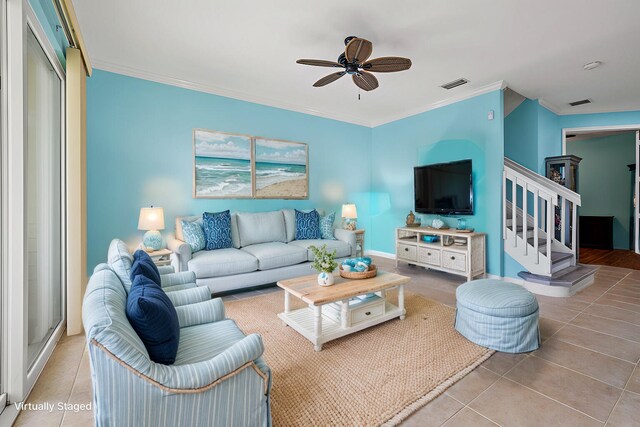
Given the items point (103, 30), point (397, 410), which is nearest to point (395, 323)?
point (397, 410)

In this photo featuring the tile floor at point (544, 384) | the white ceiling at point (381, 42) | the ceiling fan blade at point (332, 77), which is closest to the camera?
the tile floor at point (544, 384)

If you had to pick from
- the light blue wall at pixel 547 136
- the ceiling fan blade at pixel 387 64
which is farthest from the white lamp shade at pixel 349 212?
the light blue wall at pixel 547 136

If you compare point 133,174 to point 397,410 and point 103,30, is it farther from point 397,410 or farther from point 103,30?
point 397,410

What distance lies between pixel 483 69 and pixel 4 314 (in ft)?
15.9

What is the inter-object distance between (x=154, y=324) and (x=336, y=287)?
155cm

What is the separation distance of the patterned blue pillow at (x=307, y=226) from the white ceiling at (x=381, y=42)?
6.12ft

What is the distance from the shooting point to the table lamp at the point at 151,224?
11.1ft

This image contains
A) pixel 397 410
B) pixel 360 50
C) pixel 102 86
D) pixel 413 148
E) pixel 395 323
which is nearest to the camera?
pixel 397 410

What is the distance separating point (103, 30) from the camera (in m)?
2.80

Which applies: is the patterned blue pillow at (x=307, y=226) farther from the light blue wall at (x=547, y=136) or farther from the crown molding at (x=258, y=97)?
the light blue wall at (x=547, y=136)

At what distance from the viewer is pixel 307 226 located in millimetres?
4543

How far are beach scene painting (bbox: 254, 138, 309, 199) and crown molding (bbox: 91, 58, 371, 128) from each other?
0.60 metres

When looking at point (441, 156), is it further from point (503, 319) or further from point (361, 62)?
point (503, 319)

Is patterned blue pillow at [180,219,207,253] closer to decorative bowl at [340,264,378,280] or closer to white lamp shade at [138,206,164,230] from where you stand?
white lamp shade at [138,206,164,230]
